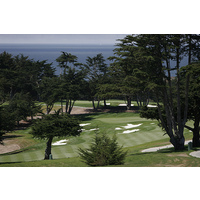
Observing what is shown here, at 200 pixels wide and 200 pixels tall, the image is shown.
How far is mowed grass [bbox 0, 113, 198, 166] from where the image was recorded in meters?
17.1

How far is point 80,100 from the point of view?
1551 inches

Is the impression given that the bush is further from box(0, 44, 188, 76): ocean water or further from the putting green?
box(0, 44, 188, 76): ocean water

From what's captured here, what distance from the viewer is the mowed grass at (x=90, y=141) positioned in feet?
56.2

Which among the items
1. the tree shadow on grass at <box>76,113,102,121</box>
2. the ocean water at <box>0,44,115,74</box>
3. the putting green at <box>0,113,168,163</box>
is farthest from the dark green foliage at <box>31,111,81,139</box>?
the tree shadow on grass at <box>76,113,102,121</box>

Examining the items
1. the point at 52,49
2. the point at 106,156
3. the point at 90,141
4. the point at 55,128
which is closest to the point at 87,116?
the point at 90,141

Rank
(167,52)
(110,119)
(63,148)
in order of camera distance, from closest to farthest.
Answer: (167,52), (63,148), (110,119)

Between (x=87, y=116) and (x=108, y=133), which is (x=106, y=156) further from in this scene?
(x=87, y=116)

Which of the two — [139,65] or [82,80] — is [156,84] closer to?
[139,65]

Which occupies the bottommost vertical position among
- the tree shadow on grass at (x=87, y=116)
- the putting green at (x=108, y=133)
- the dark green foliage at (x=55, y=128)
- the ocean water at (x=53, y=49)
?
the putting green at (x=108, y=133)

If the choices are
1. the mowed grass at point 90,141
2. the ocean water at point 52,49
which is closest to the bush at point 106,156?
the mowed grass at point 90,141

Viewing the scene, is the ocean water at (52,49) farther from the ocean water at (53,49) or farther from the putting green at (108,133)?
the putting green at (108,133)

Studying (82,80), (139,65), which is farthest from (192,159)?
(82,80)

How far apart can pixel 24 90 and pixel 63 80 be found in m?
5.55

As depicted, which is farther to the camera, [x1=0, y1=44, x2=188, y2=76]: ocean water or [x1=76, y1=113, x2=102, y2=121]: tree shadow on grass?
[x1=76, y1=113, x2=102, y2=121]: tree shadow on grass
